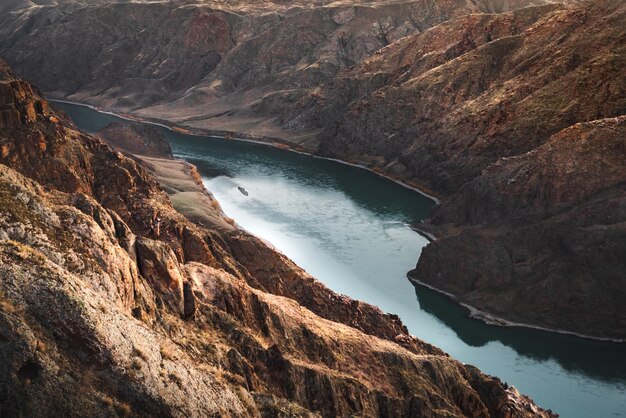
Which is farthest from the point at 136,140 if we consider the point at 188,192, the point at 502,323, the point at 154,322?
the point at 154,322

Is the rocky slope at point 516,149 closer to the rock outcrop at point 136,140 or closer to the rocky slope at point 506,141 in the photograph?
the rocky slope at point 506,141

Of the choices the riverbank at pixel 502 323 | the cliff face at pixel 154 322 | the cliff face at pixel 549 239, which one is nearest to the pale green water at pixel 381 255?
the riverbank at pixel 502 323

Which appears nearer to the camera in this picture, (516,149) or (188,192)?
(188,192)

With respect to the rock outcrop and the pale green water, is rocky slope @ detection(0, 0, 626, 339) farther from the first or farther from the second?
the rock outcrop

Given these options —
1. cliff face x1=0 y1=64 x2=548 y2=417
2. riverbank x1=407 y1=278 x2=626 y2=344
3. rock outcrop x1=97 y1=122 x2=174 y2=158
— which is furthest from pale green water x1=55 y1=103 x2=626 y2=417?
cliff face x1=0 y1=64 x2=548 y2=417

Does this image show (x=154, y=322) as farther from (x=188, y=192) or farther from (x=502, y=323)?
(x=188, y=192)

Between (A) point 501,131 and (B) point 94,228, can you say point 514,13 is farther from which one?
(B) point 94,228

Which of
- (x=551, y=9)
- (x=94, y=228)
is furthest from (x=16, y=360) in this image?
(x=551, y=9)
